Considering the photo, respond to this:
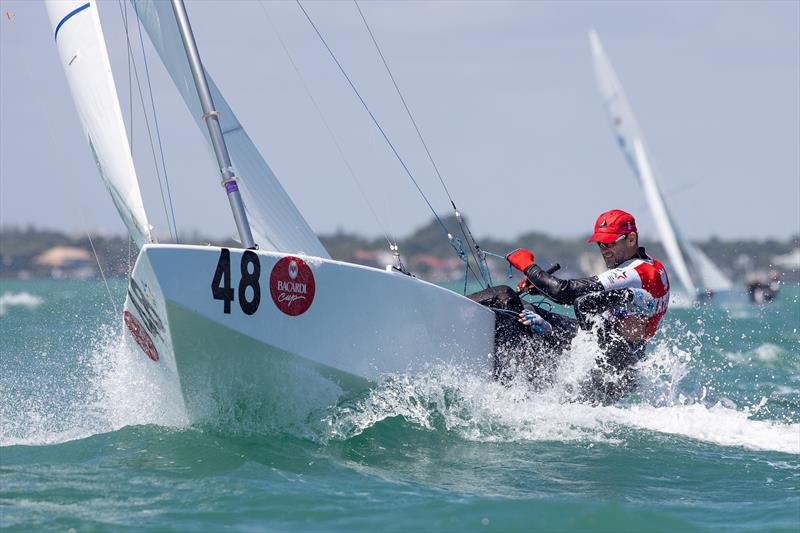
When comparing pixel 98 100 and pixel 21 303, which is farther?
pixel 21 303

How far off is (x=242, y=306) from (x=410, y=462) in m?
1.06

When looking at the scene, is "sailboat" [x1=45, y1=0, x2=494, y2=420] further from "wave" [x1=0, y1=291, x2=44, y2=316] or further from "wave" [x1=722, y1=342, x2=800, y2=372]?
"wave" [x1=0, y1=291, x2=44, y2=316]

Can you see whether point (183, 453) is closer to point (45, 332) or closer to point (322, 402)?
point (322, 402)

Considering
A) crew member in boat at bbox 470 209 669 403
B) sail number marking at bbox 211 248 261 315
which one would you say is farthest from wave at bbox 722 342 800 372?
sail number marking at bbox 211 248 261 315

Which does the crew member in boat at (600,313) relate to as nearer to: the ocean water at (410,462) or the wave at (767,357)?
the ocean water at (410,462)

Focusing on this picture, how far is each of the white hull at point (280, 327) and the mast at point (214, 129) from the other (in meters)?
0.40

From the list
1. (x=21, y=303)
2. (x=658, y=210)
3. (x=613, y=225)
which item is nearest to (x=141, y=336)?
(x=613, y=225)

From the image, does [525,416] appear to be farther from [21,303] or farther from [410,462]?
[21,303]

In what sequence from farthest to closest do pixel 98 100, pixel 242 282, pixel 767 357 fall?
pixel 767 357, pixel 98 100, pixel 242 282

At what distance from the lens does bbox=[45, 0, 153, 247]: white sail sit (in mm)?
5312

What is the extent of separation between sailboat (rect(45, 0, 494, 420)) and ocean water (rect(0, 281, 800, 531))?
0.17 meters

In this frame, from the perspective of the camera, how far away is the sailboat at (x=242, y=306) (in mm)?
4535

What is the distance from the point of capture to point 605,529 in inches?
153

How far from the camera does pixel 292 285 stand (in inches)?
187
